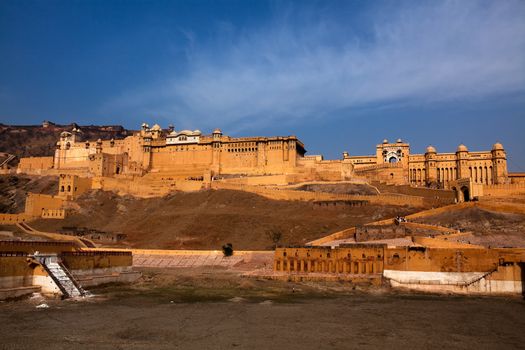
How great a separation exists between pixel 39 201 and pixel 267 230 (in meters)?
36.2

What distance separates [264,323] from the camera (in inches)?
980

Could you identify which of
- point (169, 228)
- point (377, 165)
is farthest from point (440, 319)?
point (377, 165)

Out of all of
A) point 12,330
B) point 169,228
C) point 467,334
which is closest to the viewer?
point 12,330

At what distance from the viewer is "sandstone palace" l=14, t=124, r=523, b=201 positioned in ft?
255

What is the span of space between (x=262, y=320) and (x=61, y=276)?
14739 millimetres

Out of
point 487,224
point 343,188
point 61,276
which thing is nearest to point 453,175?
point 343,188

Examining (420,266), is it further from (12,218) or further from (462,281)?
(12,218)

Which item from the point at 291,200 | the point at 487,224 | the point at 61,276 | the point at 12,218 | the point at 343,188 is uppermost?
the point at 343,188

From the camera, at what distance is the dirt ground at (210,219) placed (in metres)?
59.0

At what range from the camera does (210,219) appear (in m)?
65.3

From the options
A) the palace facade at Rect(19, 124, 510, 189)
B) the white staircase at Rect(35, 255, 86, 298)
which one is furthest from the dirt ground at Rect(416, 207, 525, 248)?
the white staircase at Rect(35, 255, 86, 298)

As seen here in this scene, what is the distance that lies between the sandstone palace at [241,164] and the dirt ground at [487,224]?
1494 cm

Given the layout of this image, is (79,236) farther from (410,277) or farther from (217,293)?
(410,277)

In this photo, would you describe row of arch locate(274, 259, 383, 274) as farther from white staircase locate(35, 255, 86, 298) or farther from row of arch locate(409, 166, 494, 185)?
row of arch locate(409, 166, 494, 185)
